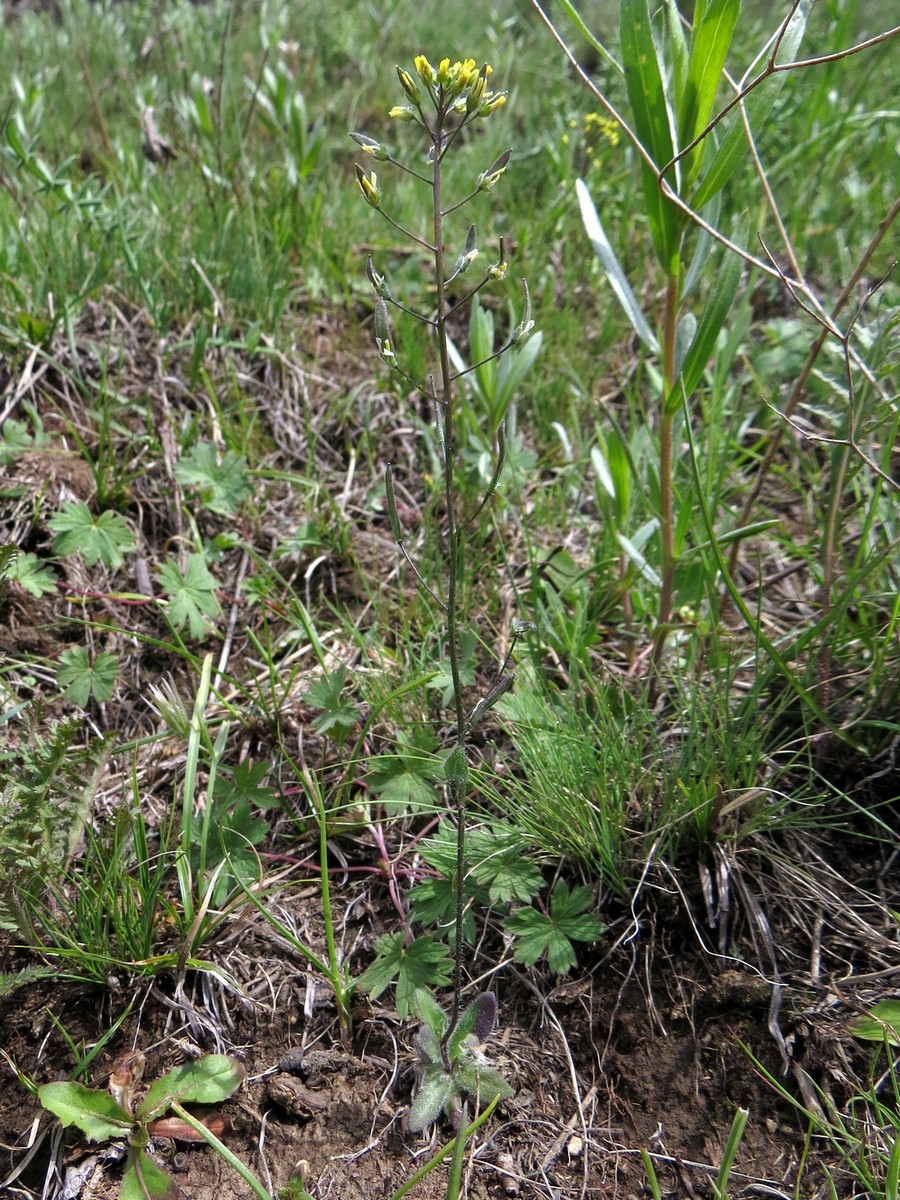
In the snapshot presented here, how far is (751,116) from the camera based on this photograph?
1.53 meters

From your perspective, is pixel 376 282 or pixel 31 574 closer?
pixel 376 282

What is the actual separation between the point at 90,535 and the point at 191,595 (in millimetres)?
281

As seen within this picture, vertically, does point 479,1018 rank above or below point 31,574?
below

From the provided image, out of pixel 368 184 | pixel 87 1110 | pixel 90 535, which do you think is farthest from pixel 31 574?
pixel 368 184

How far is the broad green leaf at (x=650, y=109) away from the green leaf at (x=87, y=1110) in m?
1.73

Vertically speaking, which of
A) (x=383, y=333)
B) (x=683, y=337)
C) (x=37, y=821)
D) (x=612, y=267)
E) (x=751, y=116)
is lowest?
(x=37, y=821)

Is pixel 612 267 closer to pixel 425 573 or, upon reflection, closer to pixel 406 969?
pixel 425 573

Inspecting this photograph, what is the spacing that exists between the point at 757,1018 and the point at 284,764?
3.39 ft

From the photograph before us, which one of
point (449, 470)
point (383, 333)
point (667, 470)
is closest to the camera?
point (449, 470)

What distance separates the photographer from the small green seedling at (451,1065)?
134cm

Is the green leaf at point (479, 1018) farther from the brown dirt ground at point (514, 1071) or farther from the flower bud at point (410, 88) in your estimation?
the flower bud at point (410, 88)

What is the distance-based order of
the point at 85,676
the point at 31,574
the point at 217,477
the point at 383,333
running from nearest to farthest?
the point at 383,333 < the point at 85,676 < the point at 31,574 < the point at 217,477

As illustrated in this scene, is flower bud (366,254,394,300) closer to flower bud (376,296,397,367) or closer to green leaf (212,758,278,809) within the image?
flower bud (376,296,397,367)

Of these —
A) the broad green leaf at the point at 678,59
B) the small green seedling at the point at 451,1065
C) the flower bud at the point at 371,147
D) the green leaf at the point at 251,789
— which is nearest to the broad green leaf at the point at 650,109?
the broad green leaf at the point at 678,59
